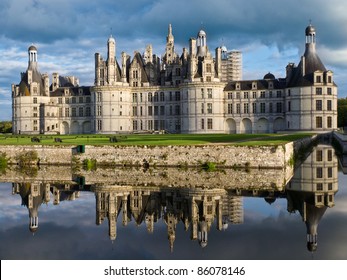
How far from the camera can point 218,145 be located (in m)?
33.8

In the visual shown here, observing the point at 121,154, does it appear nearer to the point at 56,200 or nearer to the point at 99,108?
the point at 56,200

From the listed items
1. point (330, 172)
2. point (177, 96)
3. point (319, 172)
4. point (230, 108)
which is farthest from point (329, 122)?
point (319, 172)

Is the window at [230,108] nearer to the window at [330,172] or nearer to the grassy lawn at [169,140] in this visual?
the grassy lawn at [169,140]

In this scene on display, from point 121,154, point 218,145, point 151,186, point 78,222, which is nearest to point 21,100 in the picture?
point 121,154

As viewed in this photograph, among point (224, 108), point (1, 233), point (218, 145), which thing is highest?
point (224, 108)

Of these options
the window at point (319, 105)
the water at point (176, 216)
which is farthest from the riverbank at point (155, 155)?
the window at point (319, 105)

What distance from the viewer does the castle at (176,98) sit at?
67.6m

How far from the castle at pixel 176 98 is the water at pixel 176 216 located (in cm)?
3963

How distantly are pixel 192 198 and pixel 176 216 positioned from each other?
11.2 feet

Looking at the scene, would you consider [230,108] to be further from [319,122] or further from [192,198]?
[192,198]

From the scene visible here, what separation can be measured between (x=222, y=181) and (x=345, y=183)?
21.9 feet

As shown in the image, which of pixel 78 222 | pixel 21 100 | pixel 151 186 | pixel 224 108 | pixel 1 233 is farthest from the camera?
pixel 21 100

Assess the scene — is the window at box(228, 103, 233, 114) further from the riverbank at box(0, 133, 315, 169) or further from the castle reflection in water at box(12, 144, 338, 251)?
the castle reflection in water at box(12, 144, 338, 251)

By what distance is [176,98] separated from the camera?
74688 mm
